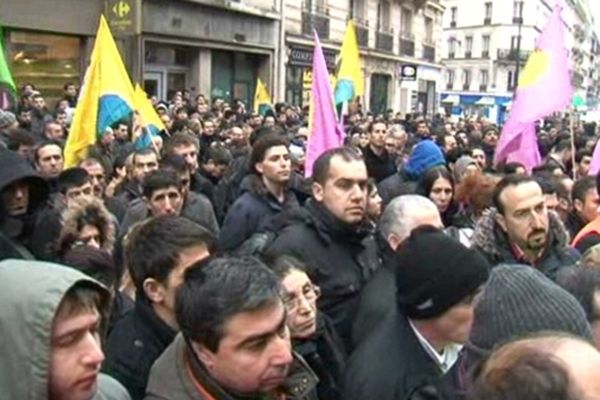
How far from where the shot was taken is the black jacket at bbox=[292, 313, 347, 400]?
128 inches

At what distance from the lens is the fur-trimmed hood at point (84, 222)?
13.9ft

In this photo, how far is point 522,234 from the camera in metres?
4.11

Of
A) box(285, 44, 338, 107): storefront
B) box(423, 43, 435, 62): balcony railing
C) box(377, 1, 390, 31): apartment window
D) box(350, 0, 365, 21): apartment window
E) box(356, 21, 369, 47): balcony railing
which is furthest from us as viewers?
box(423, 43, 435, 62): balcony railing

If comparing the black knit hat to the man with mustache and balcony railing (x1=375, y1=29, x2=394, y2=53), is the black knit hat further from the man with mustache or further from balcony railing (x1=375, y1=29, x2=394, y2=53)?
balcony railing (x1=375, y1=29, x2=394, y2=53)

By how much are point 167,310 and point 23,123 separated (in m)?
7.38

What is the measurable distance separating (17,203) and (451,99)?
1970 inches

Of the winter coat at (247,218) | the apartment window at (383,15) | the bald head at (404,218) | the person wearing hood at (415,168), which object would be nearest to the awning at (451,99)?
the apartment window at (383,15)

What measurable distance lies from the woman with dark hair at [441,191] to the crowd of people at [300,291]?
1 centimetres

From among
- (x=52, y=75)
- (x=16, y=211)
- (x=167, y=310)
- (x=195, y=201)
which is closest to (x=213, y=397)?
(x=167, y=310)

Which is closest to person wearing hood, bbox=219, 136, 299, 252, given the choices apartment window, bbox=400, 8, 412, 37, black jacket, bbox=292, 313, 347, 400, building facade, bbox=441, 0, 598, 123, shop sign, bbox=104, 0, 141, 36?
black jacket, bbox=292, 313, 347, 400

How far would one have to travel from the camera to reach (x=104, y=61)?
26.1ft

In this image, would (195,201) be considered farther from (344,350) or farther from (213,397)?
(213,397)

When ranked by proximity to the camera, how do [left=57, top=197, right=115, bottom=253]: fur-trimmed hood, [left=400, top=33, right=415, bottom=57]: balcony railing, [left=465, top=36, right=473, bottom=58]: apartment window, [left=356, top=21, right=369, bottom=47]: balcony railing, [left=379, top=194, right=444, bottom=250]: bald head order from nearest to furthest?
1. [left=379, top=194, right=444, bottom=250]: bald head
2. [left=57, top=197, right=115, bottom=253]: fur-trimmed hood
3. [left=356, top=21, right=369, bottom=47]: balcony railing
4. [left=400, top=33, right=415, bottom=57]: balcony railing
5. [left=465, top=36, right=473, bottom=58]: apartment window

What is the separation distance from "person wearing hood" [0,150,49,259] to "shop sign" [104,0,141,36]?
10174mm
